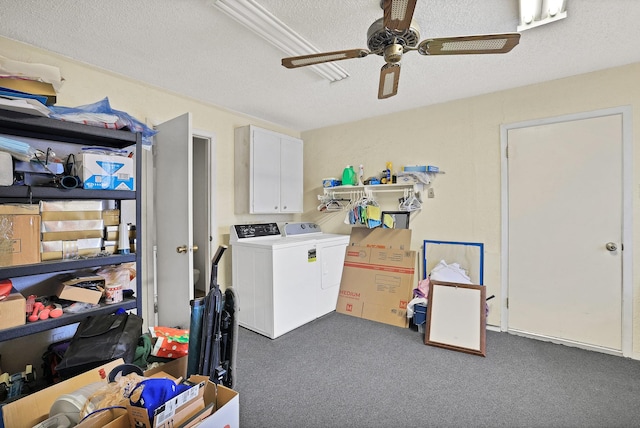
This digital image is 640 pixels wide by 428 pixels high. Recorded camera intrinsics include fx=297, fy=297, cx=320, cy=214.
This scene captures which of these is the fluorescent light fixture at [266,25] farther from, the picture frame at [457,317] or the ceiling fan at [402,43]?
the picture frame at [457,317]

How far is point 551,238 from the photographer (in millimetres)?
2697

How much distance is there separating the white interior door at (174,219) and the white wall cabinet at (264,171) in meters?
0.94


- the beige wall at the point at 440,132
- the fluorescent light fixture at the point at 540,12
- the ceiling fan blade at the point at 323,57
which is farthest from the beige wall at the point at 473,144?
the ceiling fan blade at the point at 323,57

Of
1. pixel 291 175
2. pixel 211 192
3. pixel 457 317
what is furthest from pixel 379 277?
pixel 211 192

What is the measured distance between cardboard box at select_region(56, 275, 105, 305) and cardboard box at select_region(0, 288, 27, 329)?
21 centimetres

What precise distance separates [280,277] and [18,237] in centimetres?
182

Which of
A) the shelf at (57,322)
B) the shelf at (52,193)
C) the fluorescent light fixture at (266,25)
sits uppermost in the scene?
the fluorescent light fixture at (266,25)

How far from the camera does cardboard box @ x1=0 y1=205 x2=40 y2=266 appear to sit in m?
1.50

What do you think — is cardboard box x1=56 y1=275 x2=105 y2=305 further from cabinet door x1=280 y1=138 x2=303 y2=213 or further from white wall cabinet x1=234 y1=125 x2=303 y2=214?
cabinet door x1=280 y1=138 x2=303 y2=213

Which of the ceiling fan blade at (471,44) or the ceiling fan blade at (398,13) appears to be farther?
the ceiling fan blade at (471,44)

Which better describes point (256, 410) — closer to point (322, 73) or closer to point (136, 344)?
point (136, 344)

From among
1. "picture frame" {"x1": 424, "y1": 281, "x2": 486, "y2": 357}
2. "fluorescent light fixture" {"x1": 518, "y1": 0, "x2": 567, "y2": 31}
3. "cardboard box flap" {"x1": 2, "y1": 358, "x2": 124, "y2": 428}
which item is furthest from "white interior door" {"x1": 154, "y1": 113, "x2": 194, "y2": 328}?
"fluorescent light fixture" {"x1": 518, "y1": 0, "x2": 567, "y2": 31}

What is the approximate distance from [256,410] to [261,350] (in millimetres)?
785

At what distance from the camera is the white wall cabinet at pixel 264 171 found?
3391 mm
